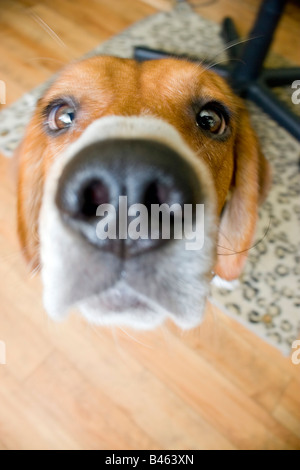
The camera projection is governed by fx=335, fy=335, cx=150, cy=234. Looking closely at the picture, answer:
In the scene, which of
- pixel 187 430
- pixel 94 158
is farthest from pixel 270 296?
pixel 94 158

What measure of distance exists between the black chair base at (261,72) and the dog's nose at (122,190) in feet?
7.87

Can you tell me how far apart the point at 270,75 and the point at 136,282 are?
327 centimetres

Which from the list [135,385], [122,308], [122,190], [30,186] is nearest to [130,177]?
[122,190]

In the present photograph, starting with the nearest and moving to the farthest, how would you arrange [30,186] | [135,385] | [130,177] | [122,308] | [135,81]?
[130,177] < [122,308] < [135,81] < [30,186] < [135,385]

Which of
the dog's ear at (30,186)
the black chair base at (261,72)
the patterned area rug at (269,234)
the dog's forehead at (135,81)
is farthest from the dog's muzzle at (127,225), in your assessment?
the black chair base at (261,72)

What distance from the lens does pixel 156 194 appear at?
2.43 ft

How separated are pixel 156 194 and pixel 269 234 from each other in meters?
1.98

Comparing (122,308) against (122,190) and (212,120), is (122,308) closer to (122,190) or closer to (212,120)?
(122,190)

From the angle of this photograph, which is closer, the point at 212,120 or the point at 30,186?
the point at 212,120

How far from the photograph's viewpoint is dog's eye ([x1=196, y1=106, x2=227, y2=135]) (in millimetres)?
1361

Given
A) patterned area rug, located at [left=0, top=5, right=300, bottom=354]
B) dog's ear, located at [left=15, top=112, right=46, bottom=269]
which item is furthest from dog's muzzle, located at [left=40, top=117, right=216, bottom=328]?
patterned area rug, located at [left=0, top=5, right=300, bottom=354]

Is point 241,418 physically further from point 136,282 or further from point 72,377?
point 136,282

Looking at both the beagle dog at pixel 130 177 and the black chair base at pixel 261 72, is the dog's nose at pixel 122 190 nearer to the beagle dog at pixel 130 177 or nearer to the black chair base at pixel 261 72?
the beagle dog at pixel 130 177

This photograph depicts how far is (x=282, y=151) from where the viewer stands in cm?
304
